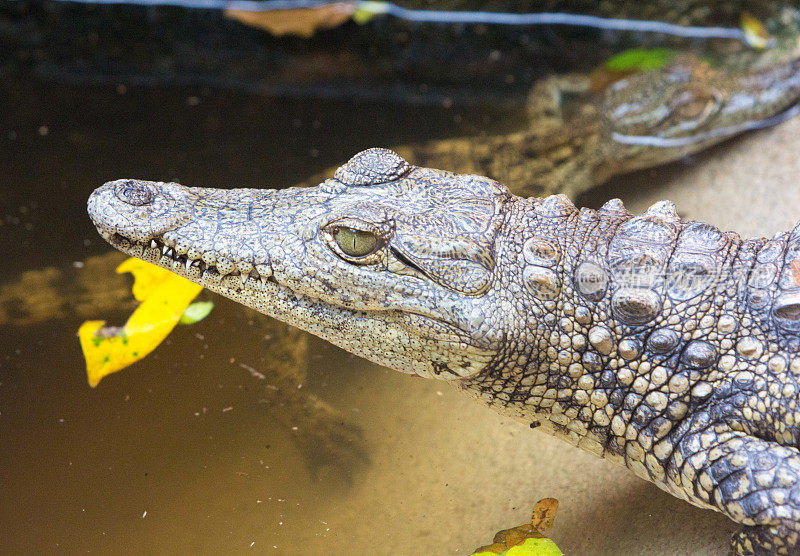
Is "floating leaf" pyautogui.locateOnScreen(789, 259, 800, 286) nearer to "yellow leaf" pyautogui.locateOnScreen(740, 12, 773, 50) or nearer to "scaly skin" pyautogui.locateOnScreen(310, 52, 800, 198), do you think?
"scaly skin" pyautogui.locateOnScreen(310, 52, 800, 198)

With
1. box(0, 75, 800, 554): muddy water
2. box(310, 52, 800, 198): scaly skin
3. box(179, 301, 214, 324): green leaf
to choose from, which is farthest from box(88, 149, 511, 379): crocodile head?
box(310, 52, 800, 198): scaly skin

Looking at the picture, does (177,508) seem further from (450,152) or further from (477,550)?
(450,152)

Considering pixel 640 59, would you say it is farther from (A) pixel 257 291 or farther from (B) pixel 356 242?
(A) pixel 257 291

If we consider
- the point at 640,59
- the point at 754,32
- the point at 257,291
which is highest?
the point at 754,32

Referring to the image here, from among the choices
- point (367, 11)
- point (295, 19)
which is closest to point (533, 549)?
point (295, 19)

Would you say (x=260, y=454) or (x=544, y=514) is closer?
(x=544, y=514)

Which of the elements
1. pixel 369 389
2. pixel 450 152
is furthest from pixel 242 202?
pixel 450 152
